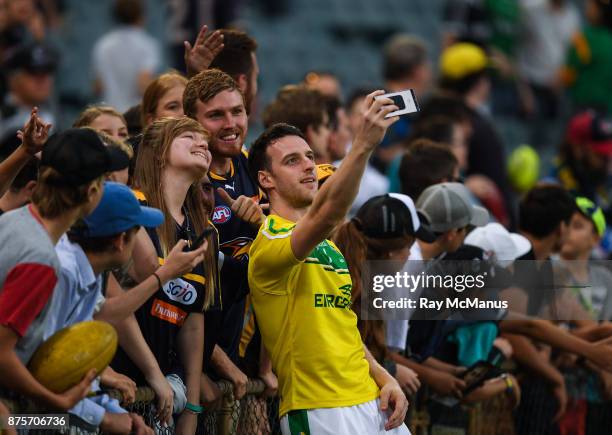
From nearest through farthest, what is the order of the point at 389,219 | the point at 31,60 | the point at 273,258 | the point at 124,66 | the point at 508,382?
1. the point at 273,258
2. the point at 389,219
3. the point at 508,382
4. the point at 31,60
5. the point at 124,66

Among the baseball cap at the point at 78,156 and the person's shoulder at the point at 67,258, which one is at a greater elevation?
the baseball cap at the point at 78,156

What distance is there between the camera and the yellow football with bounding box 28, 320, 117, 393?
4.45 m

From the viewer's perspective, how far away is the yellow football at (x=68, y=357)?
14.6 ft

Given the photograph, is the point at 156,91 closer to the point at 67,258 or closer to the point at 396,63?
the point at 67,258

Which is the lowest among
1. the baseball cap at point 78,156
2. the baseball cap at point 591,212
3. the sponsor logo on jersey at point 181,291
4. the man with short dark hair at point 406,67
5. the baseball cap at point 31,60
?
the sponsor logo on jersey at point 181,291

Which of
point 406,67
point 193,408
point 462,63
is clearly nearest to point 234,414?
point 193,408

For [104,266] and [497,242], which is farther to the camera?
[497,242]

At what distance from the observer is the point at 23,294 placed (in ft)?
14.2

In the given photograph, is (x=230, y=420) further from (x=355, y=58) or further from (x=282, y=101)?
(x=355, y=58)

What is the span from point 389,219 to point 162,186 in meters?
1.17

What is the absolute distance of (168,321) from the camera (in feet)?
17.6

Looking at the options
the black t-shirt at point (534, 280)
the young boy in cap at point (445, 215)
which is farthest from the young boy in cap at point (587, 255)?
the young boy in cap at point (445, 215)

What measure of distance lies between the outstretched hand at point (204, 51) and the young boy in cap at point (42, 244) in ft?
6.24

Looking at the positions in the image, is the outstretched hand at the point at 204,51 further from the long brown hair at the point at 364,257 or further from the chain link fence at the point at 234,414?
the chain link fence at the point at 234,414
